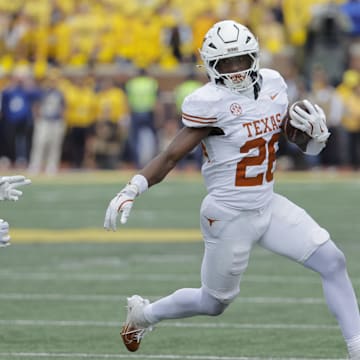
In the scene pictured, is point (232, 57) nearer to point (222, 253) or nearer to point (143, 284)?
point (222, 253)

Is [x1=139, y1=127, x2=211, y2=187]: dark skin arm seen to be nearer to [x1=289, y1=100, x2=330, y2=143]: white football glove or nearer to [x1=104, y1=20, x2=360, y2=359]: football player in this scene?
[x1=104, y1=20, x2=360, y2=359]: football player

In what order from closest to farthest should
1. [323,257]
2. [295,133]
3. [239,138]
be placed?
[323,257] → [239,138] → [295,133]

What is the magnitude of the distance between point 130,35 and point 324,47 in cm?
335

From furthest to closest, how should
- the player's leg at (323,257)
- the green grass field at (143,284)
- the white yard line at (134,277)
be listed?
the white yard line at (134,277) → the green grass field at (143,284) → the player's leg at (323,257)

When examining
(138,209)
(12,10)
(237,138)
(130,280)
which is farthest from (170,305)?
(12,10)

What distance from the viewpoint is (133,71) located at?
2259 cm

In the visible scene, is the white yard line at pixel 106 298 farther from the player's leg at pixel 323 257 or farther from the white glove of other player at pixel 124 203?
the white glove of other player at pixel 124 203

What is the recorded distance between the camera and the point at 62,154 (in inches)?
885

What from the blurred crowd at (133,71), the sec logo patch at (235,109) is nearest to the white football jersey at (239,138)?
the sec logo patch at (235,109)

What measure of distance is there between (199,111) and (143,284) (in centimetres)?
364

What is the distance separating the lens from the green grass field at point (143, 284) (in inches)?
277

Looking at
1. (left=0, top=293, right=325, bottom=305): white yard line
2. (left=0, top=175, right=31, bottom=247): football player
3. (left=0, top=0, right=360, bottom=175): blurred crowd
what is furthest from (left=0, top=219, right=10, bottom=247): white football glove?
(left=0, top=0, right=360, bottom=175): blurred crowd

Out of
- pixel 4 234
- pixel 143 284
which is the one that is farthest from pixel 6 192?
pixel 143 284

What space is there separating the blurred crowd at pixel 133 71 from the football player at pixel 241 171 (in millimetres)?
14372
